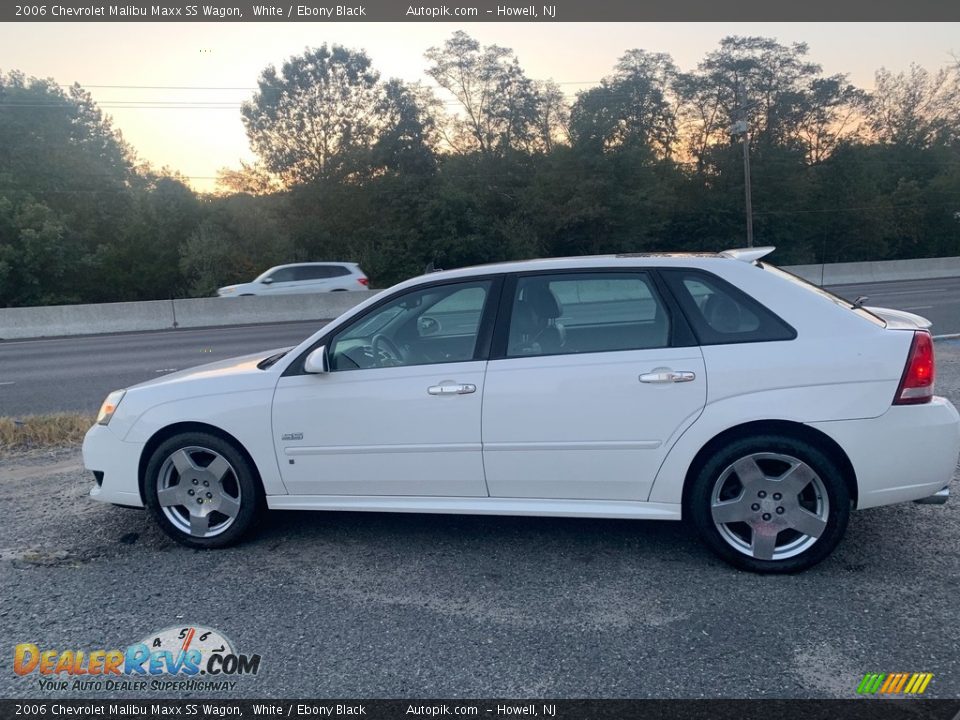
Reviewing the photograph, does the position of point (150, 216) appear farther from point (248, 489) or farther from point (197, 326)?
point (248, 489)

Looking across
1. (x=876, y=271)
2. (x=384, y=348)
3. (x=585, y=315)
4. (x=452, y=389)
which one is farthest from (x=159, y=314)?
(x=876, y=271)

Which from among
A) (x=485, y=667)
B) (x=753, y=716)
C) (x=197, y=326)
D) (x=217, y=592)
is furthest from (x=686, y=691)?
(x=197, y=326)

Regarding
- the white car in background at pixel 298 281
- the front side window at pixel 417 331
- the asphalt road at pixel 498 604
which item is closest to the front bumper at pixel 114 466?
the asphalt road at pixel 498 604

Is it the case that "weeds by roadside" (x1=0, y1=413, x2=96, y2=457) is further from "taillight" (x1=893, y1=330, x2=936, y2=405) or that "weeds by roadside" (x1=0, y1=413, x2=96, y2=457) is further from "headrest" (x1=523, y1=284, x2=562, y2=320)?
"taillight" (x1=893, y1=330, x2=936, y2=405)

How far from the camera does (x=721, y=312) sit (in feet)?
13.0

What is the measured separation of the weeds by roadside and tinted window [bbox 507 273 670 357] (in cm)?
505

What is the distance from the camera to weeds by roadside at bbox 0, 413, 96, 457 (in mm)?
7012

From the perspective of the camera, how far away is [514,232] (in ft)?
138

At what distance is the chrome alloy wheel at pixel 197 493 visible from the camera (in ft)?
14.4

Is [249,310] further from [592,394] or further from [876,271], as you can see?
[876,271]

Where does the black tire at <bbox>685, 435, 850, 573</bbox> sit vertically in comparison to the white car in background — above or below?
below

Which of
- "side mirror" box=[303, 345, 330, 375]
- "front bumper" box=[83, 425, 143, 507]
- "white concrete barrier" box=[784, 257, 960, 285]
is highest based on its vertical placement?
"side mirror" box=[303, 345, 330, 375]

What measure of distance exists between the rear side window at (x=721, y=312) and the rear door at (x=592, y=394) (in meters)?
0.10

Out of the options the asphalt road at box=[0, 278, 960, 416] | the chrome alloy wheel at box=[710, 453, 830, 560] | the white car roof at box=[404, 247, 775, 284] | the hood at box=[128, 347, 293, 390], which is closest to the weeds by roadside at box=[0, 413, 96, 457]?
the asphalt road at box=[0, 278, 960, 416]
